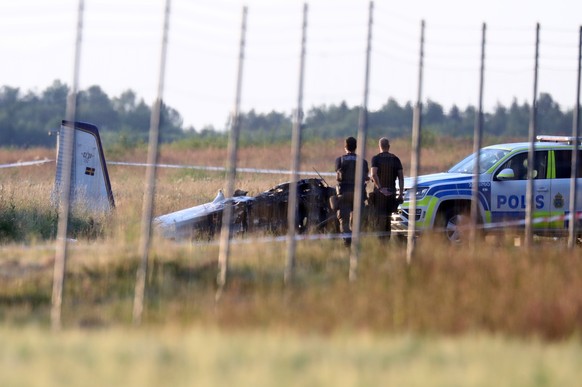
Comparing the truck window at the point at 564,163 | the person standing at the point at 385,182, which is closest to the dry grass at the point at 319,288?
the person standing at the point at 385,182

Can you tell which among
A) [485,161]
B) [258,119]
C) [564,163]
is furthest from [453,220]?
[258,119]

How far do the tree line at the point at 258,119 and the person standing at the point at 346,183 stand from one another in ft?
2.23

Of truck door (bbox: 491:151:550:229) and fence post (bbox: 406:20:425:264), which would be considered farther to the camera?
truck door (bbox: 491:151:550:229)

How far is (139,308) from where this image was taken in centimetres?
1226

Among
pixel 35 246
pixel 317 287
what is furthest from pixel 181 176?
pixel 317 287

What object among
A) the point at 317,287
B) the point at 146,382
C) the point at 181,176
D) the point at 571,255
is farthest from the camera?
the point at 181,176

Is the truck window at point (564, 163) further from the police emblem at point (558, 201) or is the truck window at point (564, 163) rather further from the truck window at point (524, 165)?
the police emblem at point (558, 201)

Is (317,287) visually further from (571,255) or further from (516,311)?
(571,255)

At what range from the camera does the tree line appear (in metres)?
24.7

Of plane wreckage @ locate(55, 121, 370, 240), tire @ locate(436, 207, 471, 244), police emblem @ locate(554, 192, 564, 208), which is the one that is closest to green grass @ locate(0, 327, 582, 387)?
tire @ locate(436, 207, 471, 244)

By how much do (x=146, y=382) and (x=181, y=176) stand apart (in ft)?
119

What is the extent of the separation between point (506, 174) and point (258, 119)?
15390 mm

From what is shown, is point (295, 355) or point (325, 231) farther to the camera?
point (325, 231)

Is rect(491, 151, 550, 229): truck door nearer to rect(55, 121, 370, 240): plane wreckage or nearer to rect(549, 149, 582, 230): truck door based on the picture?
rect(549, 149, 582, 230): truck door
